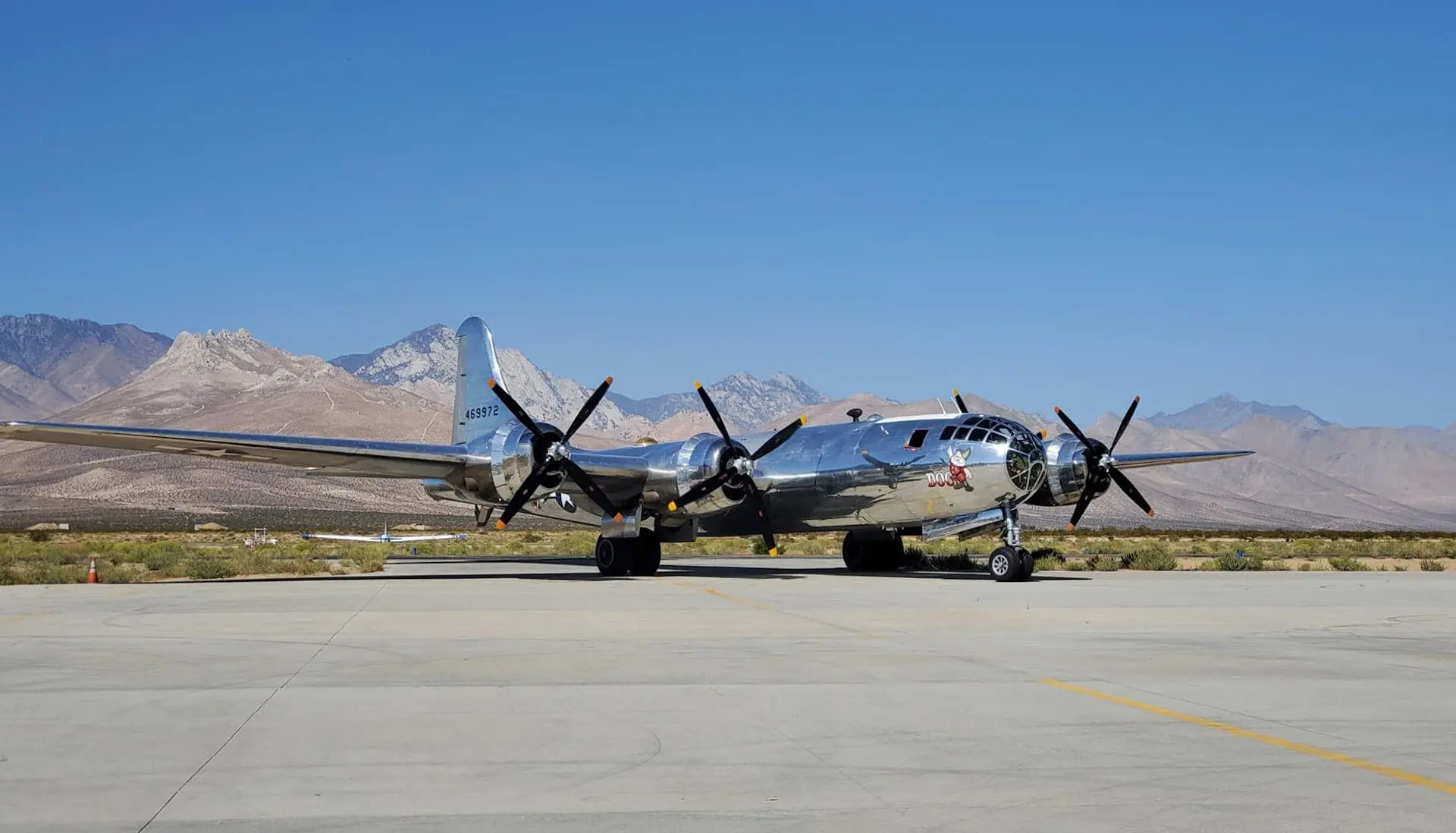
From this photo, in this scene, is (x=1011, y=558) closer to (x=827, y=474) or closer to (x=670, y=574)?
(x=827, y=474)

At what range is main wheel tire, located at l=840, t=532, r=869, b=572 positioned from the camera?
37031mm

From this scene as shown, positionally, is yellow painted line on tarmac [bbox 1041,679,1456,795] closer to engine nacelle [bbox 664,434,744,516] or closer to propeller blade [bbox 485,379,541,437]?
engine nacelle [bbox 664,434,744,516]

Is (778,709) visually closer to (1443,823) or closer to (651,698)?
(651,698)

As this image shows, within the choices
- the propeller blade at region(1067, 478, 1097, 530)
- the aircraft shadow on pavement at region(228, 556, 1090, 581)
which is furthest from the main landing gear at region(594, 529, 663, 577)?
the propeller blade at region(1067, 478, 1097, 530)

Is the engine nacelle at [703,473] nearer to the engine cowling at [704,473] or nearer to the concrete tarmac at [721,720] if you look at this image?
the engine cowling at [704,473]

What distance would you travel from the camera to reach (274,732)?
31.4 ft

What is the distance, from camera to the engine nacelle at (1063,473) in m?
32.9

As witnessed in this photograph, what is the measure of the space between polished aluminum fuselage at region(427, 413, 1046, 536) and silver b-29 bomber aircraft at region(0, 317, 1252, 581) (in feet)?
0.13

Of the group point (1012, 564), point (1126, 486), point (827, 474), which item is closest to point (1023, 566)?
point (1012, 564)

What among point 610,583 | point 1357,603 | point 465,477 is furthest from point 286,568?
point 1357,603

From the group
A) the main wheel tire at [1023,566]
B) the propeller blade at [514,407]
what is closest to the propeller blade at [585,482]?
the propeller blade at [514,407]

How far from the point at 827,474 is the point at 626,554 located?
5.65m

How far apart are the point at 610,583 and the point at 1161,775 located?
22.6 m

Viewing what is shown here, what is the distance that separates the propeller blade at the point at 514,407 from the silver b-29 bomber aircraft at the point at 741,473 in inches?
2.6
